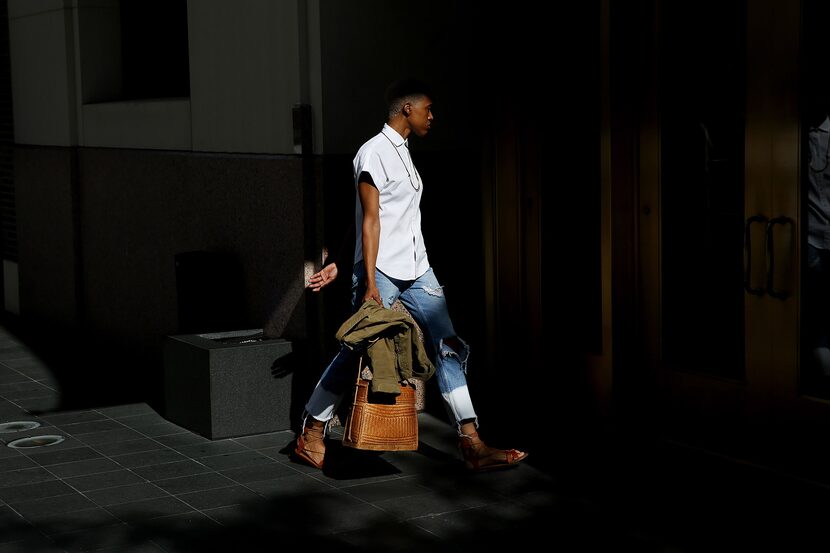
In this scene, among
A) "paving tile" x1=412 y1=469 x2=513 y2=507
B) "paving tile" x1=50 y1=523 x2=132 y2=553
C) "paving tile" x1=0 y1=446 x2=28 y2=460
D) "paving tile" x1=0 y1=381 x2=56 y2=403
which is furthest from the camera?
"paving tile" x1=0 y1=381 x2=56 y2=403

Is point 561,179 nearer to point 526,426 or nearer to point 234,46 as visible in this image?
point 526,426

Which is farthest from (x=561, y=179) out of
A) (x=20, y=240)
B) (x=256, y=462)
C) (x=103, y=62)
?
(x=20, y=240)

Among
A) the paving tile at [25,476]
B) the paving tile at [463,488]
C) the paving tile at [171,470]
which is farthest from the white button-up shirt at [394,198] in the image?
the paving tile at [25,476]

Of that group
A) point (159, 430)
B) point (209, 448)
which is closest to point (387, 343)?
point (209, 448)

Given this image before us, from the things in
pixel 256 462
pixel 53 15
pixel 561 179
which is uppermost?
pixel 53 15

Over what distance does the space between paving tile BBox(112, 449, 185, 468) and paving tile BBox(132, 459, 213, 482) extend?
0.08 meters

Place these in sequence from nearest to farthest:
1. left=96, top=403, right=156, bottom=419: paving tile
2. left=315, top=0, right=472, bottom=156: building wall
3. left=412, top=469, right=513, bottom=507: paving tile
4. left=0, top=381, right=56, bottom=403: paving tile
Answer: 1. left=412, top=469, right=513, bottom=507: paving tile
2. left=315, top=0, right=472, bottom=156: building wall
3. left=96, top=403, right=156, bottom=419: paving tile
4. left=0, top=381, right=56, bottom=403: paving tile

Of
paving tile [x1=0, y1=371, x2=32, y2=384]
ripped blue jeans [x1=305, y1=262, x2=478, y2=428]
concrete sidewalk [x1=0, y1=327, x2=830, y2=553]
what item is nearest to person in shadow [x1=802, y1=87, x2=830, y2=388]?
concrete sidewalk [x1=0, y1=327, x2=830, y2=553]

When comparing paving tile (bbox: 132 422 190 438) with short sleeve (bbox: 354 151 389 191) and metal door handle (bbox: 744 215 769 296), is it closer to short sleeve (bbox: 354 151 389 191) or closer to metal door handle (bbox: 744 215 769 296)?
short sleeve (bbox: 354 151 389 191)

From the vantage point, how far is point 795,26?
626cm

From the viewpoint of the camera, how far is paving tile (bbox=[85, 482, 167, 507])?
21.8 feet

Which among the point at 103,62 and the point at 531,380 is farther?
the point at 103,62

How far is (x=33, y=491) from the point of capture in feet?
22.5

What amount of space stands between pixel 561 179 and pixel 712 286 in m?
1.35
